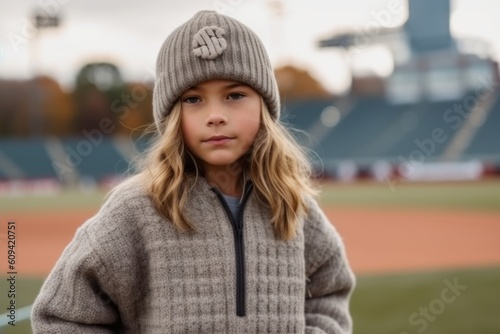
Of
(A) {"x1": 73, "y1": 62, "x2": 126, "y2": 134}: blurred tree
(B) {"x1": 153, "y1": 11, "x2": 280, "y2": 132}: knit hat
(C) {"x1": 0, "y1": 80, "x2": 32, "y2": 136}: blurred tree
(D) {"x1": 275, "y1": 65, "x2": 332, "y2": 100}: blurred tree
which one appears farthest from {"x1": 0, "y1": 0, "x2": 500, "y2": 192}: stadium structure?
(B) {"x1": 153, "y1": 11, "x2": 280, "y2": 132}: knit hat

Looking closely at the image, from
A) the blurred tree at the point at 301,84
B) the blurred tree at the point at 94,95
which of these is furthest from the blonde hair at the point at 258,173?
the blurred tree at the point at 301,84

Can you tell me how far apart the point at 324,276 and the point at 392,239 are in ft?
30.9

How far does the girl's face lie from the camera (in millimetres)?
1848

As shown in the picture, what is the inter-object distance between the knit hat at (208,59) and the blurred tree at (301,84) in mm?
42192

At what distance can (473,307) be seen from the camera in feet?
18.4

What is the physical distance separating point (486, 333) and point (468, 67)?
34.6m

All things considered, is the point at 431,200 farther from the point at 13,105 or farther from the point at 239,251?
the point at 13,105

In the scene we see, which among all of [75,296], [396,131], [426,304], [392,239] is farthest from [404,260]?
[396,131]

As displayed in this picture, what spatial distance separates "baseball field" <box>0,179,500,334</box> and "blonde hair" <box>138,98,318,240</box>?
0.96m

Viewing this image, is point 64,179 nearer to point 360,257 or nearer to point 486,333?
point 360,257

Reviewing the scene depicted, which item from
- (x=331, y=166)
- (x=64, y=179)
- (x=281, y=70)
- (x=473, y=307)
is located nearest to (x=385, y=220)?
(x=473, y=307)

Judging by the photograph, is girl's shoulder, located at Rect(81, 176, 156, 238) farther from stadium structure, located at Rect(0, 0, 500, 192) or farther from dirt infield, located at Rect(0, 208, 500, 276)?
stadium structure, located at Rect(0, 0, 500, 192)

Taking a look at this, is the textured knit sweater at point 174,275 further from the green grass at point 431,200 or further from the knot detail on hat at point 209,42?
the green grass at point 431,200

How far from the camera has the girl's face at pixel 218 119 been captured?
Answer: 1848 mm
